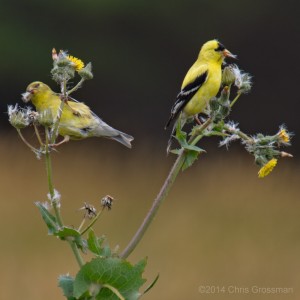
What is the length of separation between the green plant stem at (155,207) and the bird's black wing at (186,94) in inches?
49.7

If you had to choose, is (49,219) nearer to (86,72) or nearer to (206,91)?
(86,72)

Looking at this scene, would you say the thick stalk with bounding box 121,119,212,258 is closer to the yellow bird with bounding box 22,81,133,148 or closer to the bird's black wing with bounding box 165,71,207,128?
the yellow bird with bounding box 22,81,133,148

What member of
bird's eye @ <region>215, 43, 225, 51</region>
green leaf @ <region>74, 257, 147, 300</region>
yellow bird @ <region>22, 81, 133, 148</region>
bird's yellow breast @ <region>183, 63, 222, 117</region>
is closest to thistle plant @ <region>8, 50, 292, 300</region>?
green leaf @ <region>74, 257, 147, 300</region>

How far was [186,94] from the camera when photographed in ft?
9.30

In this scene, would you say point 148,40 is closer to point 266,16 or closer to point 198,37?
point 198,37

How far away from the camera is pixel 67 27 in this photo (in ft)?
42.9

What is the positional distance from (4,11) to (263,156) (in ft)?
37.8

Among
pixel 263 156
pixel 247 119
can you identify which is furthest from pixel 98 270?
pixel 247 119

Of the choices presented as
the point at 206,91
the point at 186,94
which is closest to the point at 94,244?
the point at 206,91

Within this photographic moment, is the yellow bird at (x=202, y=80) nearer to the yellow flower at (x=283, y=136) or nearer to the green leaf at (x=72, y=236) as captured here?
the yellow flower at (x=283, y=136)

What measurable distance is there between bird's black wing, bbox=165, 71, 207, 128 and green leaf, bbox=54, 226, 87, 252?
4.43 feet

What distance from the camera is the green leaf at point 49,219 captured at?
1458mm

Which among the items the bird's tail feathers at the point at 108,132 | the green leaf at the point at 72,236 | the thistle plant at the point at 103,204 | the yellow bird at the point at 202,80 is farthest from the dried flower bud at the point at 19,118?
the yellow bird at the point at 202,80

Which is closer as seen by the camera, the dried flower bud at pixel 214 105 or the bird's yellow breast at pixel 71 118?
the dried flower bud at pixel 214 105
